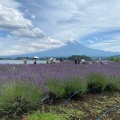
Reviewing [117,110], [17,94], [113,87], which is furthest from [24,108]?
[113,87]

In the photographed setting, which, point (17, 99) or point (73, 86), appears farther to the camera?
point (73, 86)

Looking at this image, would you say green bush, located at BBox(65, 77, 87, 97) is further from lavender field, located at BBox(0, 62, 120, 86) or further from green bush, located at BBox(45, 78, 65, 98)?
green bush, located at BBox(45, 78, 65, 98)

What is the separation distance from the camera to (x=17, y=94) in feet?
14.9

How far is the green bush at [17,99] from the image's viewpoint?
4.53 meters

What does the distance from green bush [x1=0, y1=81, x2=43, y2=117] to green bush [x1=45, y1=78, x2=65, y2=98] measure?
0.84 m

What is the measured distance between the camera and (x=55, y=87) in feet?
18.2

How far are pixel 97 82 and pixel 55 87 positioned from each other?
7.02 ft

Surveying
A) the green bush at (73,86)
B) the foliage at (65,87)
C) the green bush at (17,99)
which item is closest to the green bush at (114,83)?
the foliage at (65,87)

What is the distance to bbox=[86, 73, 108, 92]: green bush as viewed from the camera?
730 centimetres

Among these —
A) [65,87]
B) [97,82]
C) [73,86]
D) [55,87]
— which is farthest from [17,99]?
[97,82]

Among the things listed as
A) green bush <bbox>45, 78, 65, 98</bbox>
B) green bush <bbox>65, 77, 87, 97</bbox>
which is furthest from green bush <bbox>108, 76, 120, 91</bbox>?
green bush <bbox>45, 78, 65, 98</bbox>

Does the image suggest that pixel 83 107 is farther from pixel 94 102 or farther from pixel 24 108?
pixel 24 108

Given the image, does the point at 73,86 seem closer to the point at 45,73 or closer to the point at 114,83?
the point at 114,83

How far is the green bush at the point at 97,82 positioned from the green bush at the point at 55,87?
177cm
